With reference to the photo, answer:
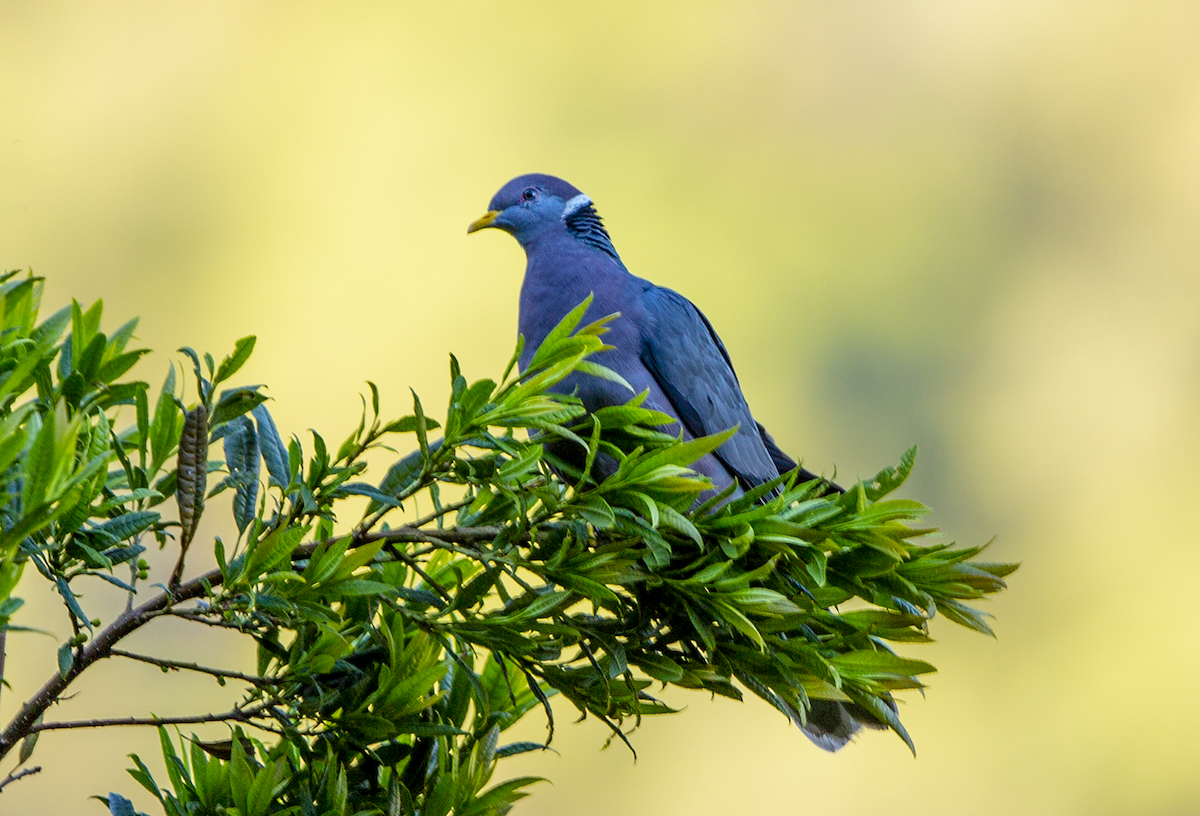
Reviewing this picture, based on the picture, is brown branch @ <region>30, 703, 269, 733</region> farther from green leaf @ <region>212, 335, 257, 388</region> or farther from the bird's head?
the bird's head

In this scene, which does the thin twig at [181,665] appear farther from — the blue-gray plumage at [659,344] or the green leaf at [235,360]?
the blue-gray plumage at [659,344]

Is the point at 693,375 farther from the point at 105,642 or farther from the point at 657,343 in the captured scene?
the point at 105,642

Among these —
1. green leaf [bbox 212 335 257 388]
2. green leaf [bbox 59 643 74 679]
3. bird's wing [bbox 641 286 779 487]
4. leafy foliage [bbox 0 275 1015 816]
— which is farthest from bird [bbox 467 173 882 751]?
green leaf [bbox 59 643 74 679]

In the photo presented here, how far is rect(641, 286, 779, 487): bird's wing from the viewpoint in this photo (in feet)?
4.91

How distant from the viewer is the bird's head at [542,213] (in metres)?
1.70

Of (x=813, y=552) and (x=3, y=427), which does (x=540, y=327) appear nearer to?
(x=813, y=552)

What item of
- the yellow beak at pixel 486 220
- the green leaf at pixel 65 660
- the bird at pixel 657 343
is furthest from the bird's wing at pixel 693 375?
the green leaf at pixel 65 660

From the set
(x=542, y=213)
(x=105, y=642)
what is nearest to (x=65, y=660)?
(x=105, y=642)

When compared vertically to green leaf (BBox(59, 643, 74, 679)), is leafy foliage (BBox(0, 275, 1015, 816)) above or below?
above

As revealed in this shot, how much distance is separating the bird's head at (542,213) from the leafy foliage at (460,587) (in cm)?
80

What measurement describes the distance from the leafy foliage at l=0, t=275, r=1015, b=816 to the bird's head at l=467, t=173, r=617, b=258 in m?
0.80

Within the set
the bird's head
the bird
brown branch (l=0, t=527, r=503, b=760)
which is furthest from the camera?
the bird's head

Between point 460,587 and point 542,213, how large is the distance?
3.24ft

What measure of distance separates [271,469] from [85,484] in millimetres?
184
